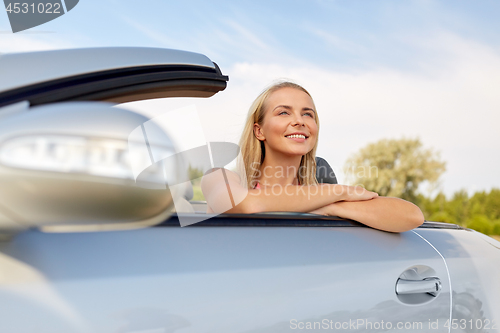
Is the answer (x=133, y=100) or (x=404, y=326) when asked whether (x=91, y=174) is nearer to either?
(x=133, y=100)

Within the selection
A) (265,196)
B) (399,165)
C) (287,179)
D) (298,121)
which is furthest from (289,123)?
(399,165)

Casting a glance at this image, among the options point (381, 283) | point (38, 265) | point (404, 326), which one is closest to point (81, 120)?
point (38, 265)

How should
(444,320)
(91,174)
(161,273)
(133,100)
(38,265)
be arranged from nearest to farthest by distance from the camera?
1. (91,174)
2. (38,265)
3. (161,273)
4. (133,100)
5. (444,320)

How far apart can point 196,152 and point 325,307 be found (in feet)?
1.84

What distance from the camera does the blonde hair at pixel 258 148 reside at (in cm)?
241

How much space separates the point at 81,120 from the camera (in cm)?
69

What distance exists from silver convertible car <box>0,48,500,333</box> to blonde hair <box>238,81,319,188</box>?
3.37 feet

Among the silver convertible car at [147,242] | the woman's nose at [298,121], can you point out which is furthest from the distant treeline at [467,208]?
the silver convertible car at [147,242]

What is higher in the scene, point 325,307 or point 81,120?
point 81,120

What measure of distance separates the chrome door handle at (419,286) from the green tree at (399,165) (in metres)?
17.9

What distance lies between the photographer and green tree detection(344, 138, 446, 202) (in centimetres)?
1938

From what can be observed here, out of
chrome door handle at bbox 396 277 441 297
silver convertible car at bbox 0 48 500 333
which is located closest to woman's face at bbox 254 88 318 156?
silver convertible car at bbox 0 48 500 333

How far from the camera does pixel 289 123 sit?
7.16 ft

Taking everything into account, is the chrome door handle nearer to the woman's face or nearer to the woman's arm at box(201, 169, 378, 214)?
the woman's arm at box(201, 169, 378, 214)
